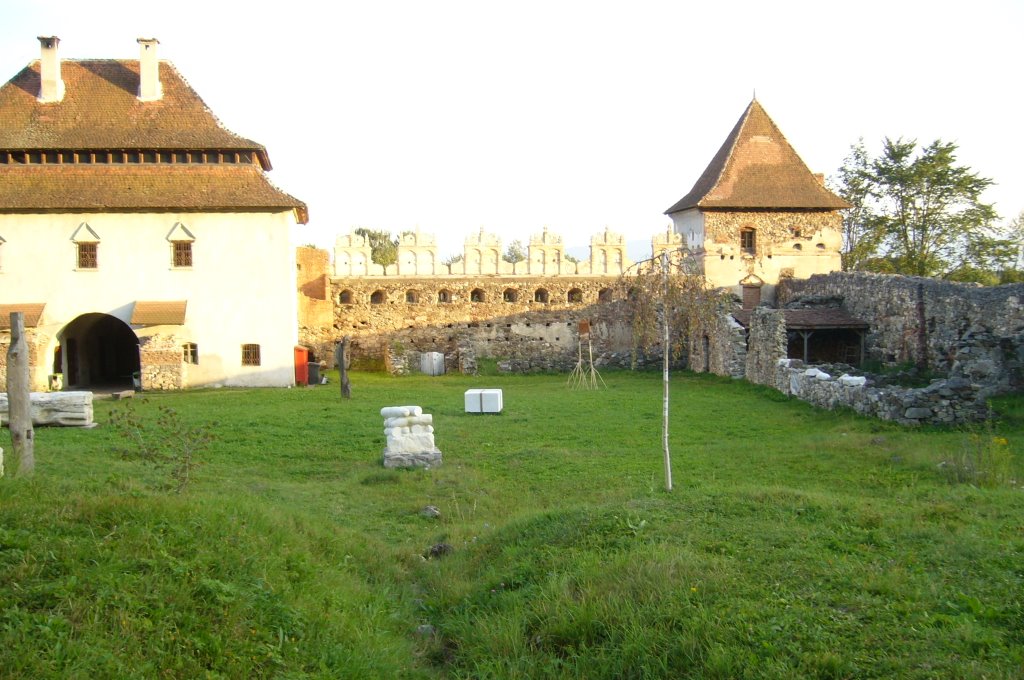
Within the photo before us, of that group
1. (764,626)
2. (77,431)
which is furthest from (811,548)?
(77,431)

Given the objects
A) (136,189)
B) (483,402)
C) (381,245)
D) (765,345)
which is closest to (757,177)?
(765,345)

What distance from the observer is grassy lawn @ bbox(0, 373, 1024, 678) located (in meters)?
4.82

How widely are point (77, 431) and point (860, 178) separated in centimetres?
3478

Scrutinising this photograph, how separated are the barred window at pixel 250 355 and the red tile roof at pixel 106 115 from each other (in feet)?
19.1

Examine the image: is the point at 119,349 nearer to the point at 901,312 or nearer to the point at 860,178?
the point at 901,312

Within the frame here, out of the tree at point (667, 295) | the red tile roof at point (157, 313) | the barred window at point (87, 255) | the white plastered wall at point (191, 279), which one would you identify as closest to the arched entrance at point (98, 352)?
the white plastered wall at point (191, 279)

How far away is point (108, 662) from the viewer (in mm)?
4465

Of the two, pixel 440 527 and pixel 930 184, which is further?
pixel 930 184

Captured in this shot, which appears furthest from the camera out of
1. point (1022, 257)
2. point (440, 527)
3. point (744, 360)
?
point (1022, 257)

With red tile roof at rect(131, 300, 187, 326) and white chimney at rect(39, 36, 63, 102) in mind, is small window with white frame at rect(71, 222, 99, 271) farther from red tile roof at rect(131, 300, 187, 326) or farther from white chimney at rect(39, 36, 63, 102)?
white chimney at rect(39, 36, 63, 102)

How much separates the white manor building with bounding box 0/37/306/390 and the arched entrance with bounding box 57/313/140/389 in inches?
9.5

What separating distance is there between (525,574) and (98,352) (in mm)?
26110

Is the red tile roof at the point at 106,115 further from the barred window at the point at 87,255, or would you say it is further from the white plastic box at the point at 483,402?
the white plastic box at the point at 483,402

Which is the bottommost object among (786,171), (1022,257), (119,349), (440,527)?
(440,527)
